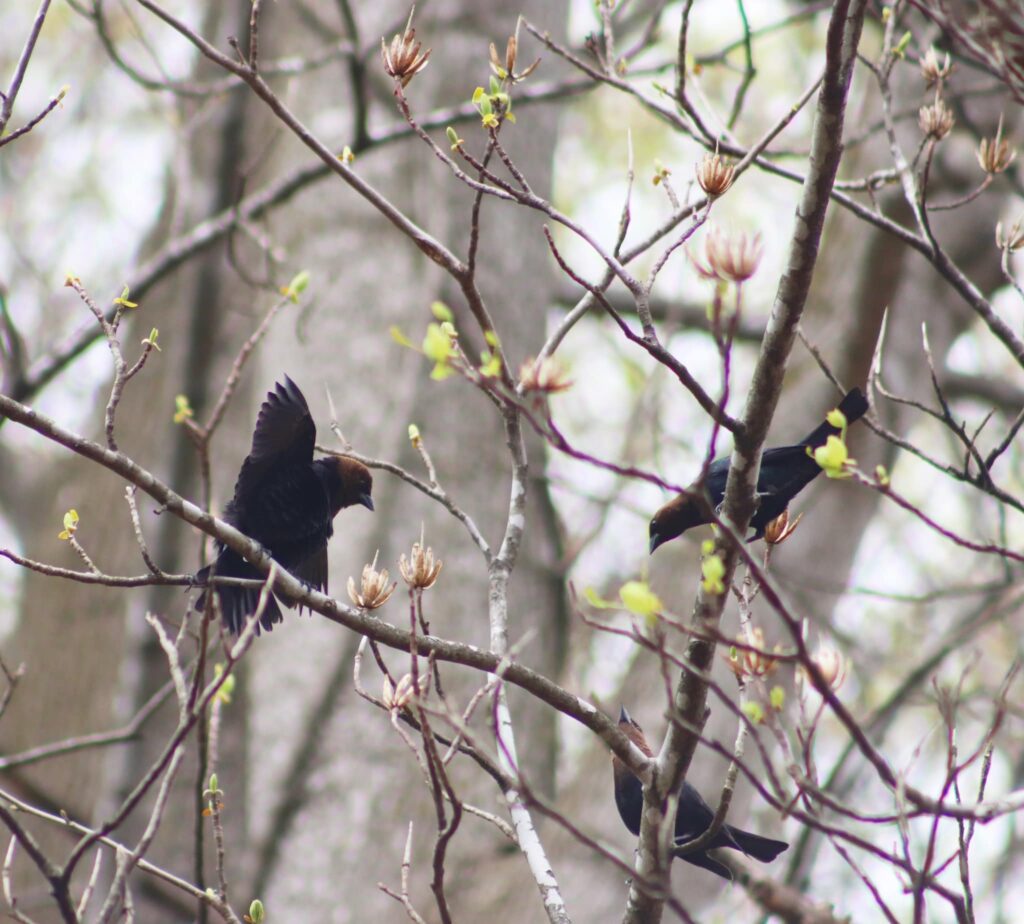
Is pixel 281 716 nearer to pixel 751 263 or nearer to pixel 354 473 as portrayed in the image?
pixel 354 473

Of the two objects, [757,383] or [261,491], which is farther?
[261,491]

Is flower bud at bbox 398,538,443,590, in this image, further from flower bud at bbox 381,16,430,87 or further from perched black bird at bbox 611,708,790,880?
perched black bird at bbox 611,708,790,880

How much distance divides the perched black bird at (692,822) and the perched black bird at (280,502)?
139 centimetres

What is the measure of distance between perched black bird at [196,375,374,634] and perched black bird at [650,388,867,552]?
47.2 inches

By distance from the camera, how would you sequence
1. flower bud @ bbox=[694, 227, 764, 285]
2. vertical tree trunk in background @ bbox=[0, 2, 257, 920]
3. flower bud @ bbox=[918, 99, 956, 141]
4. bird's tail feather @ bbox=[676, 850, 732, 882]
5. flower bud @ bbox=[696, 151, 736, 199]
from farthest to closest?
vertical tree trunk in background @ bbox=[0, 2, 257, 920] → bird's tail feather @ bbox=[676, 850, 732, 882] → flower bud @ bbox=[918, 99, 956, 141] → flower bud @ bbox=[696, 151, 736, 199] → flower bud @ bbox=[694, 227, 764, 285]

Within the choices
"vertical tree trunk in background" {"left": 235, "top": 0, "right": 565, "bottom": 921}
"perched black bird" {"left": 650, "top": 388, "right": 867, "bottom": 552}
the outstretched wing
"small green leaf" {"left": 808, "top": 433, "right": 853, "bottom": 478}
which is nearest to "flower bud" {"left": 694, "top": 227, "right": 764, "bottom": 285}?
"small green leaf" {"left": 808, "top": 433, "right": 853, "bottom": 478}

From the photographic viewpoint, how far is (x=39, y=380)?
16.1 ft

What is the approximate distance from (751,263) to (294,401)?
241cm

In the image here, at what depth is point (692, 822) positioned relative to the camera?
163 inches

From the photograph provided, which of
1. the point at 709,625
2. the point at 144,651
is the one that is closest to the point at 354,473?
the point at 144,651

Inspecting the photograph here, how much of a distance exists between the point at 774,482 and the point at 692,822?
1.43 m

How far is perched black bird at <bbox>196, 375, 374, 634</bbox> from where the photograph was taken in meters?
3.95

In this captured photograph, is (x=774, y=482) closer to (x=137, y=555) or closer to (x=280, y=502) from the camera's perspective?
(x=280, y=502)

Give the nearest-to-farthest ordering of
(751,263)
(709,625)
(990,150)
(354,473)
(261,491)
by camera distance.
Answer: (751,263)
(709,625)
(990,150)
(261,491)
(354,473)
